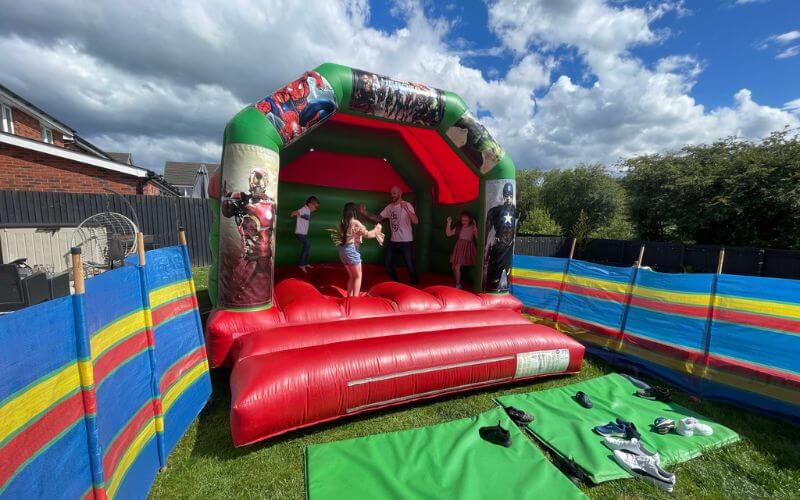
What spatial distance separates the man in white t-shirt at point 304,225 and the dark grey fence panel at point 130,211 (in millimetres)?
5012

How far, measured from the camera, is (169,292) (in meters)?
2.51

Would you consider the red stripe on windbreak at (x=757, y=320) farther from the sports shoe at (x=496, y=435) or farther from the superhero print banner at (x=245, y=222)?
the superhero print banner at (x=245, y=222)

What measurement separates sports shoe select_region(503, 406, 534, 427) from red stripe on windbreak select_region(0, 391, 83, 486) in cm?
281

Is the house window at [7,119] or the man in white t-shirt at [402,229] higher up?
the house window at [7,119]

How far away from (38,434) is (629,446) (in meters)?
3.37

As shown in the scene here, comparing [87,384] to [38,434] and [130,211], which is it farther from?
[130,211]

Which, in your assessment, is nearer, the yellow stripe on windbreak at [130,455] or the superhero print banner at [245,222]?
the yellow stripe on windbreak at [130,455]

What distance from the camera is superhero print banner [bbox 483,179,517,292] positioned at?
4629mm

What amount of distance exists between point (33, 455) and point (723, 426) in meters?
4.43

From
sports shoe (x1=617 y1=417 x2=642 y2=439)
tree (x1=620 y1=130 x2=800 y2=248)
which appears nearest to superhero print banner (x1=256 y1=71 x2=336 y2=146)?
sports shoe (x1=617 y1=417 x2=642 y2=439)

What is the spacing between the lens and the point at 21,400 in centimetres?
123

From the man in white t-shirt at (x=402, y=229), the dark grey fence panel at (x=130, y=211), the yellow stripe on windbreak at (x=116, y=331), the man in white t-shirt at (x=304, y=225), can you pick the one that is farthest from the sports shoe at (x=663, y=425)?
the dark grey fence panel at (x=130, y=211)

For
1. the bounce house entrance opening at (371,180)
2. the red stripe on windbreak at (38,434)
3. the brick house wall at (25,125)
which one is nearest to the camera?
the red stripe on windbreak at (38,434)

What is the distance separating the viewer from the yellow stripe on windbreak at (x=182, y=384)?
7.39 feet
